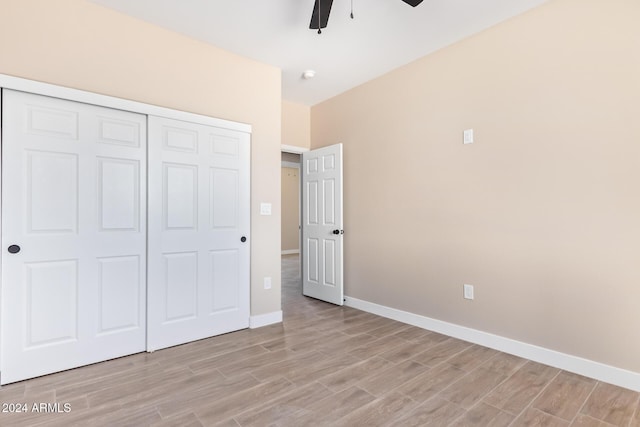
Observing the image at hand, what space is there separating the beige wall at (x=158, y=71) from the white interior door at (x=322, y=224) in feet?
2.78

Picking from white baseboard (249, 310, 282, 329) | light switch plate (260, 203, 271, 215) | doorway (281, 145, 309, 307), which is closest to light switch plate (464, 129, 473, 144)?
light switch plate (260, 203, 271, 215)

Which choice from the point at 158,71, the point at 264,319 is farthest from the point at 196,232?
the point at 158,71

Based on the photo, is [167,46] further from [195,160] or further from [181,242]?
[181,242]

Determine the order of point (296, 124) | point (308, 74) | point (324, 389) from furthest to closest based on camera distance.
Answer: point (296, 124) < point (308, 74) < point (324, 389)

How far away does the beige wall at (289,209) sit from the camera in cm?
888

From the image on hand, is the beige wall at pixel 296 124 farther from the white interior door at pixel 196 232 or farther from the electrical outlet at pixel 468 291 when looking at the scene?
the electrical outlet at pixel 468 291

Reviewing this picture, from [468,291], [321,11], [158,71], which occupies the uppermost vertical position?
[321,11]

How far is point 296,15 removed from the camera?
8.55ft

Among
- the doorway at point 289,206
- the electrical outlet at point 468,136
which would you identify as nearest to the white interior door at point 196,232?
the electrical outlet at point 468,136

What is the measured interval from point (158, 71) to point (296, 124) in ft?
6.83

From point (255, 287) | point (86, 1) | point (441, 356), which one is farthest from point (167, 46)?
point (441, 356)

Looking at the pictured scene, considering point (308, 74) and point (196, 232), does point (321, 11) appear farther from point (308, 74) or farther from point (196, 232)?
point (196, 232)

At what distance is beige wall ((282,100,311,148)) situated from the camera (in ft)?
14.6

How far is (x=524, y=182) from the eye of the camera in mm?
2588
